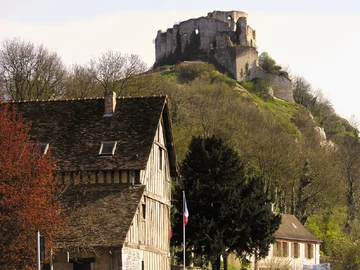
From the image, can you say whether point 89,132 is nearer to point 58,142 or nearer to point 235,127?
point 58,142

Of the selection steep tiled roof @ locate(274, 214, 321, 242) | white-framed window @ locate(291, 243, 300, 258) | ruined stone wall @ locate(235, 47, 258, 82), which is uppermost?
ruined stone wall @ locate(235, 47, 258, 82)

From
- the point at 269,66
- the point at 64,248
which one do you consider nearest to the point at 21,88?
the point at 64,248

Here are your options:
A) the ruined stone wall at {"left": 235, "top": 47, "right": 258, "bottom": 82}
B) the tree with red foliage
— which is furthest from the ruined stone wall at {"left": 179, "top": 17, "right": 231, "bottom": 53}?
the tree with red foliage

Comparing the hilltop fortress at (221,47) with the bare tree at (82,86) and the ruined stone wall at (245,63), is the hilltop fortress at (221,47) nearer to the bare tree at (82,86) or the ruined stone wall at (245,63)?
the ruined stone wall at (245,63)

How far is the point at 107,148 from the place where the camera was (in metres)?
32.3

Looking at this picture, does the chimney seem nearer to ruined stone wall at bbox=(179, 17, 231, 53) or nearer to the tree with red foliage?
the tree with red foliage

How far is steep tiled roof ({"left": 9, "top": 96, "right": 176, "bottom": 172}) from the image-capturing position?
104 ft

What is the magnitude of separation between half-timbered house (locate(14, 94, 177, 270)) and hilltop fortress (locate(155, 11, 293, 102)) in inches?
3869

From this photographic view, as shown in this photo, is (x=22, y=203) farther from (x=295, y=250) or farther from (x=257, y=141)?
Result: (x=257, y=141)

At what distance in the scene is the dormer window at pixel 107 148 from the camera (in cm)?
3194

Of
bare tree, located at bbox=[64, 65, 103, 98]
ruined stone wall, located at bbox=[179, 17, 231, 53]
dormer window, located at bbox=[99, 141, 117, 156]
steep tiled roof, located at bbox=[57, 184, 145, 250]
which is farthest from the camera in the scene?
ruined stone wall, located at bbox=[179, 17, 231, 53]

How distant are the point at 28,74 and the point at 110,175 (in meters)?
24.8

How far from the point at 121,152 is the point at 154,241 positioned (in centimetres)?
406

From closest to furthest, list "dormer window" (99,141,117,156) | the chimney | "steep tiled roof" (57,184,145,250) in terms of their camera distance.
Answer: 1. "steep tiled roof" (57,184,145,250)
2. "dormer window" (99,141,117,156)
3. the chimney
